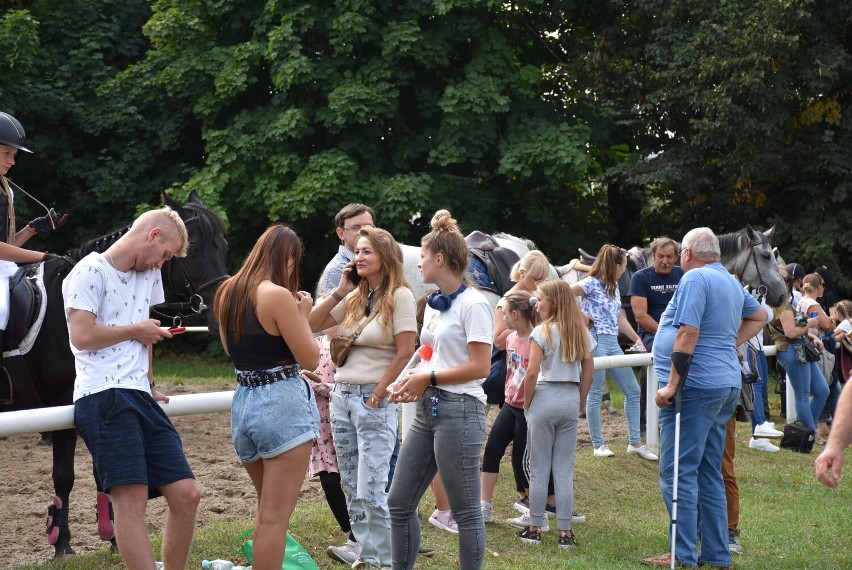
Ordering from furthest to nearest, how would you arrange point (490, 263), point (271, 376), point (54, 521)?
point (490, 263) → point (54, 521) → point (271, 376)

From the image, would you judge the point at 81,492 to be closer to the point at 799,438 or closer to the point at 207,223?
the point at 207,223

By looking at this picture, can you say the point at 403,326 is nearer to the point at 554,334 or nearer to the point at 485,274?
the point at 554,334

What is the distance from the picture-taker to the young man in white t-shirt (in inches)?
191

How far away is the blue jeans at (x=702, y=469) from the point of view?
674 cm

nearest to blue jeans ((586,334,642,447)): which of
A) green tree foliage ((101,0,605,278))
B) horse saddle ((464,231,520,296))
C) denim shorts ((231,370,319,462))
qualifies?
horse saddle ((464,231,520,296))

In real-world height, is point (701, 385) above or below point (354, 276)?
below

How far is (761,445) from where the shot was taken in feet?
39.5

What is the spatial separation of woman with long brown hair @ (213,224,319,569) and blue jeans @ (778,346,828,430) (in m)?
8.90

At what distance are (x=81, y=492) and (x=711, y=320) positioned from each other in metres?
5.07

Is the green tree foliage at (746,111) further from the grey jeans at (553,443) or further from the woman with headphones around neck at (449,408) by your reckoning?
the woman with headphones around neck at (449,408)

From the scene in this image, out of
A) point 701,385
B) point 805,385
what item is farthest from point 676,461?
point 805,385

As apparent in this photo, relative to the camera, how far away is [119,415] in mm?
4871

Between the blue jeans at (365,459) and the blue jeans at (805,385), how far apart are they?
7937 millimetres

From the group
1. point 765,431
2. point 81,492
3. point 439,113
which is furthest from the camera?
point 439,113
